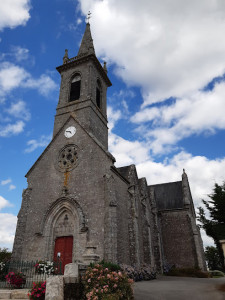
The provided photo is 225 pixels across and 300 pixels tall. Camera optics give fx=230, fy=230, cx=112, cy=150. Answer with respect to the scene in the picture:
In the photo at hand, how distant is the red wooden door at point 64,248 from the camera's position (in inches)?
567

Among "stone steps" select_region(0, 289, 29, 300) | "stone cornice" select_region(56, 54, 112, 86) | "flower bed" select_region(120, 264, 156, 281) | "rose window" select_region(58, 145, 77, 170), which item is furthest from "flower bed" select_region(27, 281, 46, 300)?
"stone cornice" select_region(56, 54, 112, 86)

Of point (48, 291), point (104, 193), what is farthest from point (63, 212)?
point (48, 291)

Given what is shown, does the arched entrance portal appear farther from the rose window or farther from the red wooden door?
the rose window

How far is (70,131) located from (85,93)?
16.5 feet

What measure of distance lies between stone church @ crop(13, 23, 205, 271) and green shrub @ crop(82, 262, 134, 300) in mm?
2477

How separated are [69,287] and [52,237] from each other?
8405mm

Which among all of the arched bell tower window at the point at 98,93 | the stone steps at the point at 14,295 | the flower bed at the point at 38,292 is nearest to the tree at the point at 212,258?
A: the arched bell tower window at the point at 98,93

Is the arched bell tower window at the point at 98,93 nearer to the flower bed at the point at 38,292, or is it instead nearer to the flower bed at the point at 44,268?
the flower bed at the point at 44,268

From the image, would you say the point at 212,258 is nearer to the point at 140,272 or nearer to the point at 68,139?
the point at 140,272

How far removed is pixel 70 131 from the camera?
1866 cm

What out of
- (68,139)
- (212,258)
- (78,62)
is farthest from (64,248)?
(212,258)

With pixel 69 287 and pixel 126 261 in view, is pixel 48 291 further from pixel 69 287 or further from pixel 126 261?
pixel 126 261

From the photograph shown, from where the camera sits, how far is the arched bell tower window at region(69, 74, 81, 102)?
888 inches

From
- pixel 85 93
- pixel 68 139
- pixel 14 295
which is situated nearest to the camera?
pixel 14 295
